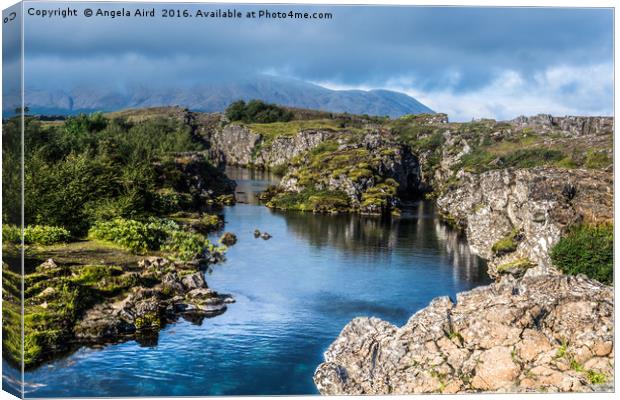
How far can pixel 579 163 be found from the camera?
40.6 m

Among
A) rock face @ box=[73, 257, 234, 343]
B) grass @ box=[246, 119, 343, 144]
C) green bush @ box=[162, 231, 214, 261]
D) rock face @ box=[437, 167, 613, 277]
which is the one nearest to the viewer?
rock face @ box=[73, 257, 234, 343]

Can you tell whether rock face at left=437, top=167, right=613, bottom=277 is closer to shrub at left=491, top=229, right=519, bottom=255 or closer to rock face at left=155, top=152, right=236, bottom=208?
shrub at left=491, top=229, right=519, bottom=255

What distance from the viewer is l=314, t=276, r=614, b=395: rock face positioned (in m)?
21.2

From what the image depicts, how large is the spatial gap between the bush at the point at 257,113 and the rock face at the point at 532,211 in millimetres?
88373

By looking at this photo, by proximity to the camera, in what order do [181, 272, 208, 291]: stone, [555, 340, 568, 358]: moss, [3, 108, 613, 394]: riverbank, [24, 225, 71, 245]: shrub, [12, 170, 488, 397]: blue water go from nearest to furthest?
[555, 340, 568, 358]: moss < [12, 170, 488, 397]: blue water < [3, 108, 613, 394]: riverbank < [24, 225, 71, 245]: shrub < [181, 272, 208, 291]: stone

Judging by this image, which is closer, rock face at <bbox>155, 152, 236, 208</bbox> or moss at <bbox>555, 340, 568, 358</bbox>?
moss at <bbox>555, 340, 568, 358</bbox>

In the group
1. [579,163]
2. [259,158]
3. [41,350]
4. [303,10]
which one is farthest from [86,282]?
[259,158]

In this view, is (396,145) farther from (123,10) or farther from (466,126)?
(123,10)

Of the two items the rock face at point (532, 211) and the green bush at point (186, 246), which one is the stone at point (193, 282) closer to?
the green bush at point (186, 246)

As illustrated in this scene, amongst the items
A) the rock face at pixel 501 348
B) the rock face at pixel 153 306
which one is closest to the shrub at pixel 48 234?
the rock face at pixel 153 306

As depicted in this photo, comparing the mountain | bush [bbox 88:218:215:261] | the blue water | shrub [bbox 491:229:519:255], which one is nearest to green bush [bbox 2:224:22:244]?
the blue water

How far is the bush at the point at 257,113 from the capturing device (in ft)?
460

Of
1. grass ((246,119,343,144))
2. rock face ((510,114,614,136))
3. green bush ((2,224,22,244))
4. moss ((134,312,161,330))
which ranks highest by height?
grass ((246,119,343,144))

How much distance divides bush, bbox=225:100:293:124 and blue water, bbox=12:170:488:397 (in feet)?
249
